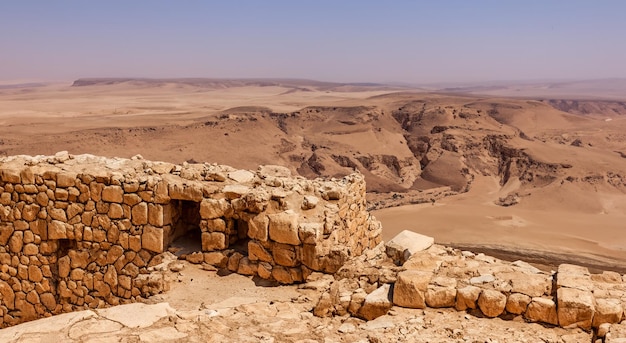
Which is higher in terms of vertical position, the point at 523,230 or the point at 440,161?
the point at 440,161

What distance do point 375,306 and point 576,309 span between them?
1.60 m

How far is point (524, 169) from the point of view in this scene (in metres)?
25.1

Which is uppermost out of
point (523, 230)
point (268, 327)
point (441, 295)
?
point (441, 295)

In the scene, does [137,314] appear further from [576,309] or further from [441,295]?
[576,309]

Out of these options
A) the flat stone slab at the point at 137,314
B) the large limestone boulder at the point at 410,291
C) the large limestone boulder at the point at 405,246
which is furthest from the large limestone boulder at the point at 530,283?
the flat stone slab at the point at 137,314

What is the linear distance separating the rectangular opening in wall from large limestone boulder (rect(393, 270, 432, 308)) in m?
3.12

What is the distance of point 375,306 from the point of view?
456cm

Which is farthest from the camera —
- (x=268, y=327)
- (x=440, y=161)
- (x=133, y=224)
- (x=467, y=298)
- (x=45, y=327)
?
(x=440, y=161)

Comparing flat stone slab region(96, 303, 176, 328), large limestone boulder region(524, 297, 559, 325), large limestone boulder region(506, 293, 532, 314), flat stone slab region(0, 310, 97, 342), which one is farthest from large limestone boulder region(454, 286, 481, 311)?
flat stone slab region(0, 310, 97, 342)

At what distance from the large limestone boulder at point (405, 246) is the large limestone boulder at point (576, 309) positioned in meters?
1.58

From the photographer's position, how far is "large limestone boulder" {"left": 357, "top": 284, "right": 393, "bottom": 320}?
4535 millimetres

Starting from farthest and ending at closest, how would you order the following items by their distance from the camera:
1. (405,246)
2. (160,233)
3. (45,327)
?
(160,233) → (405,246) → (45,327)

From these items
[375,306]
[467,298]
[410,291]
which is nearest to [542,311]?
[467,298]

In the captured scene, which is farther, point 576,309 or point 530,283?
point 530,283
